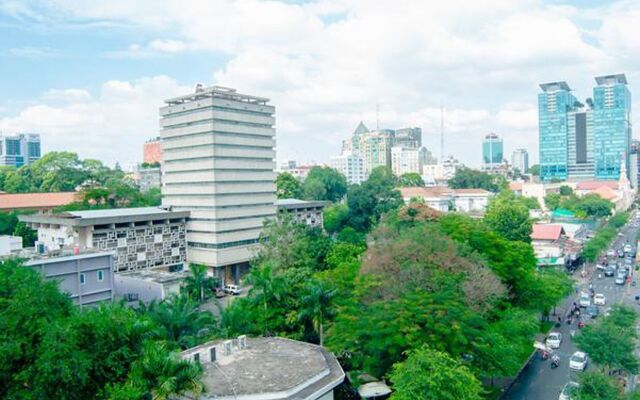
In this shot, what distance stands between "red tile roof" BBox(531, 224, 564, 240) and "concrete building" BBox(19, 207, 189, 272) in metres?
30.3

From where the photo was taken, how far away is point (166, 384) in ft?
38.7

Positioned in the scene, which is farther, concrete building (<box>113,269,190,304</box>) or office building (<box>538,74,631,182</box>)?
office building (<box>538,74,631,182</box>)

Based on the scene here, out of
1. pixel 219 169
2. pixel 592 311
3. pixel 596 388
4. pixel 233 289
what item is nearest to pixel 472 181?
pixel 592 311

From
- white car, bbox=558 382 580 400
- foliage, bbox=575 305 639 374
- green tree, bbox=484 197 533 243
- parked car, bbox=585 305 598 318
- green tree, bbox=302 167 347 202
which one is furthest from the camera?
green tree, bbox=302 167 347 202

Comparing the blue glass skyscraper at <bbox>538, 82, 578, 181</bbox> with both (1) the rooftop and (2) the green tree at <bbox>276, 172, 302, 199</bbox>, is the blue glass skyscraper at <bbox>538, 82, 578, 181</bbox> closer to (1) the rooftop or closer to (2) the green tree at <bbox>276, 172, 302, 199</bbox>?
(2) the green tree at <bbox>276, 172, 302, 199</bbox>

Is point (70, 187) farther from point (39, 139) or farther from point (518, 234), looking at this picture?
point (39, 139)

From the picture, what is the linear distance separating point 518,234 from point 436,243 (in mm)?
24883

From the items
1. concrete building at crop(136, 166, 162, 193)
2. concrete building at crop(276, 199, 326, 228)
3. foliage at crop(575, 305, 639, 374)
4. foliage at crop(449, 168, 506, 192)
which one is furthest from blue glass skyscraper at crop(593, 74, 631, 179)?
foliage at crop(575, 305, 639, 374)

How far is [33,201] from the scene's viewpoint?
57531 mm

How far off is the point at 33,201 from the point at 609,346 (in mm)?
55243

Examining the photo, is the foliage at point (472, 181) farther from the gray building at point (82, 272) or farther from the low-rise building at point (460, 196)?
the gray building at point (82, 272)

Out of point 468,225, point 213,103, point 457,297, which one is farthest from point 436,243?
point 213,103

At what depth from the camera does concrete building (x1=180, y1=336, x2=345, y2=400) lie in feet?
44.0

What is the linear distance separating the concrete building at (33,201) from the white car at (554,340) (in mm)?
45607
